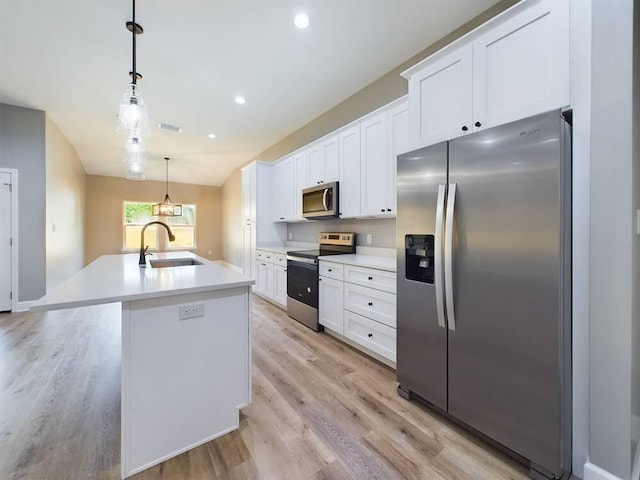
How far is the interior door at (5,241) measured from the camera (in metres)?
3.85

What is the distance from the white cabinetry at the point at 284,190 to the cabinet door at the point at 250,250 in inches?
22.9

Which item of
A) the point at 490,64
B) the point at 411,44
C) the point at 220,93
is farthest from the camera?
the point at 220,93

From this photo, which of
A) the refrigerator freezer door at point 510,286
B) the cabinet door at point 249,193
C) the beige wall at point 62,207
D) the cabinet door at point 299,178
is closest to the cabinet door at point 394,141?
the refrigerator freezer door at point 510,286

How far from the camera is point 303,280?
343 cm

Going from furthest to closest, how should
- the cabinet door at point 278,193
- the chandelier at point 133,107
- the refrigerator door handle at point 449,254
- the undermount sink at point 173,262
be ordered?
the cabinet door at point 278,193 < the undermount sink at point 173,262 < the chandelier at point 133,107 < the refrigerator door handle at point 449,254

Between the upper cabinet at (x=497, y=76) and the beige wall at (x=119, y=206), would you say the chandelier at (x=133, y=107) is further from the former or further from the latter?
the beige wall at (x=119, y=206)

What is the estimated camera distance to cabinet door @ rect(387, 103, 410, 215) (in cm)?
253

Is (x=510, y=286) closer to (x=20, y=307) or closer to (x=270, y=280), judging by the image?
(x=270, y=280)

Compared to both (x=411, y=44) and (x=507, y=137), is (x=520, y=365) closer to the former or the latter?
(x=507, y=137)

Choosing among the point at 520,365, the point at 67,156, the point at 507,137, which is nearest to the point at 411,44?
the point at 507,137

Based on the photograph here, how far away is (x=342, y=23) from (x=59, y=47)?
2.85 m

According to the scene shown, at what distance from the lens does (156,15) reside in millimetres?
2264

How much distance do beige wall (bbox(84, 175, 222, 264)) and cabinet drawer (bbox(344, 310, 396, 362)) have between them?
23.9ft

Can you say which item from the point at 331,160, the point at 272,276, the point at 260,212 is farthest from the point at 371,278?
the point at 260,212
